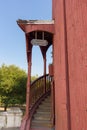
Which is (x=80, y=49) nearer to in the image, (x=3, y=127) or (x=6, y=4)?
(x=3, y=127)

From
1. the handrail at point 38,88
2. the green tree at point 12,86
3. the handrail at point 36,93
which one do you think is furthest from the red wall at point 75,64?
the green tree at point 12,86

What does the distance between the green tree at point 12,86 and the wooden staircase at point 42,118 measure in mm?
19586

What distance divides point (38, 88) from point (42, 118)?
2056 millimetres

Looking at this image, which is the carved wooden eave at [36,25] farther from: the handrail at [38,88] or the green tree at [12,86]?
the green tree at [12,86]

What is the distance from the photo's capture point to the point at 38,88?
460 inches

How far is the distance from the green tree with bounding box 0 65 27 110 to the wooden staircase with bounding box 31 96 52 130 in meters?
19.6

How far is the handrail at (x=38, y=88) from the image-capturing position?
10.9 meters

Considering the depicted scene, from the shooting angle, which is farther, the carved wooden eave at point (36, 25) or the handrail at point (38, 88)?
the handrail at point (38, 88)

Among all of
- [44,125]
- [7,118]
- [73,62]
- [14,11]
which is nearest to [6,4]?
[14,11]

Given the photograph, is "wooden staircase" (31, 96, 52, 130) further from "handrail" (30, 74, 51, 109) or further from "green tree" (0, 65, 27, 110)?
"green tree" (0, 65, 27, 110)

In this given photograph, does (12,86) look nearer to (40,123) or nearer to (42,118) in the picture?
(42,118)

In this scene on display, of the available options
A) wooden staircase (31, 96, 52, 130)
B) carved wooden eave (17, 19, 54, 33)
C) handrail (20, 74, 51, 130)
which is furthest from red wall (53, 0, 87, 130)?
handrail (20, 74, 51, 130)

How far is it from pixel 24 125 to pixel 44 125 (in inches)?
33.4

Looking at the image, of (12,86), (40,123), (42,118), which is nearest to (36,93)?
(42,118)
